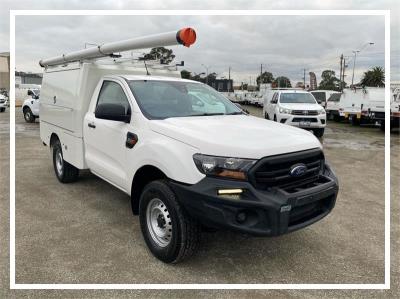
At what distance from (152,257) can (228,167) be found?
52.9 inches

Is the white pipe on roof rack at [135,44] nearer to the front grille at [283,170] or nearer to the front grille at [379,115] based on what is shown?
the front grille at [283,170]

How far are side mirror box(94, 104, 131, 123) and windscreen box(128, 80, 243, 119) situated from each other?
7.6 inches

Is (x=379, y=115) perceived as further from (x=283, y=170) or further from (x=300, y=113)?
(x=283, y=170)

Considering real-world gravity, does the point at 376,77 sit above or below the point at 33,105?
above

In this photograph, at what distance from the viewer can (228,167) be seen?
3.17m

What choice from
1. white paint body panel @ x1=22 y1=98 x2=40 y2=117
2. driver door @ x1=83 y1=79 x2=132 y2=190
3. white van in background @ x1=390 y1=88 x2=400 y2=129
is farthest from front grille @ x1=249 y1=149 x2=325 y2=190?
white paint body panel @ x1=22 y1=98 x2=40 y2=117

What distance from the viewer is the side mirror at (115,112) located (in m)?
4.14

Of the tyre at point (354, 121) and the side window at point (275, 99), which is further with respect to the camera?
the tyre at point (354, 121)

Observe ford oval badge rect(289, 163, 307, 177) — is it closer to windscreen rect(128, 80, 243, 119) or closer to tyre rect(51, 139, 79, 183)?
windscreen rect(128, 80, 243, 119)

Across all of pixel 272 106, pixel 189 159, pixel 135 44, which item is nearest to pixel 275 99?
pixel 272 106

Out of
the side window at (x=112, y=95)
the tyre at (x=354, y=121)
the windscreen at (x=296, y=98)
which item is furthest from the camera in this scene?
the tyre at (x=354, y=121)

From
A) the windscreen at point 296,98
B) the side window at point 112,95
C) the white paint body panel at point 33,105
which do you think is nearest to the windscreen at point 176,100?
the side window at point 112,95

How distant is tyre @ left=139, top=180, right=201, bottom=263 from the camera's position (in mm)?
3395

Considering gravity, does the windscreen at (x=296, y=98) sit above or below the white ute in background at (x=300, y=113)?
above
